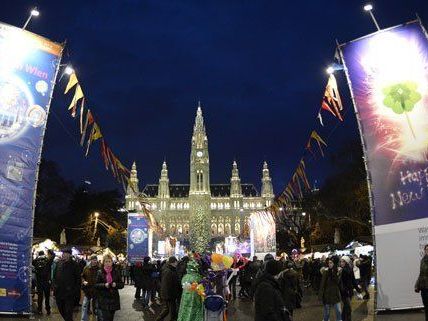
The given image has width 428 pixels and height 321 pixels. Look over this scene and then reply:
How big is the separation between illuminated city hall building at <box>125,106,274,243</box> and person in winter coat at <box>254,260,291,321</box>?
13092 cm

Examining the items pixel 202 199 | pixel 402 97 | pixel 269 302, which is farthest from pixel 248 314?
pixel 202 199

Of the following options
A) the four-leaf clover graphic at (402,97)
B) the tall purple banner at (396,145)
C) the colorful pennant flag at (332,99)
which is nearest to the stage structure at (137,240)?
the colorful pennant flag at (332,99)

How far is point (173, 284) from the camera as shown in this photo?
10383 millimetres

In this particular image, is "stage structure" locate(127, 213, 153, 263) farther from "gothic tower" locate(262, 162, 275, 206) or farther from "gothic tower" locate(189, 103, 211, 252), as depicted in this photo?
"gothic tower" locate(262, 162, 275, 206)

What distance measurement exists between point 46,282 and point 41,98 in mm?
5564

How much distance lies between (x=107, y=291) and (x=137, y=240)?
1799cm

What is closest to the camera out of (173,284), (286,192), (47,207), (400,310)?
(173,284)

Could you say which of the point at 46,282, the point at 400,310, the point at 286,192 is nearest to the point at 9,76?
the point at 46,282

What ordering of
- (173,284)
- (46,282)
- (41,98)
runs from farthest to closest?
(46,282), (41,98), (173,284)

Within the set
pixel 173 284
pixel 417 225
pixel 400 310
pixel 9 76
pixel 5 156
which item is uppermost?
pixel 9 76

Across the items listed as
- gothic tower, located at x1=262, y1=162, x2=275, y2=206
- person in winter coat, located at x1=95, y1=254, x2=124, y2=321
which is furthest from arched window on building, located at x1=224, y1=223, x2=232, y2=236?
person in winter coat, located at x1=95, y1=254, x2=124, y2=321

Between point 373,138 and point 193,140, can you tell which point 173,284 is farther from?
point 193,140

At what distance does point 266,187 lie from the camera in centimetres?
14988

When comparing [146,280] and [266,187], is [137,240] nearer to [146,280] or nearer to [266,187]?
[146,280]
